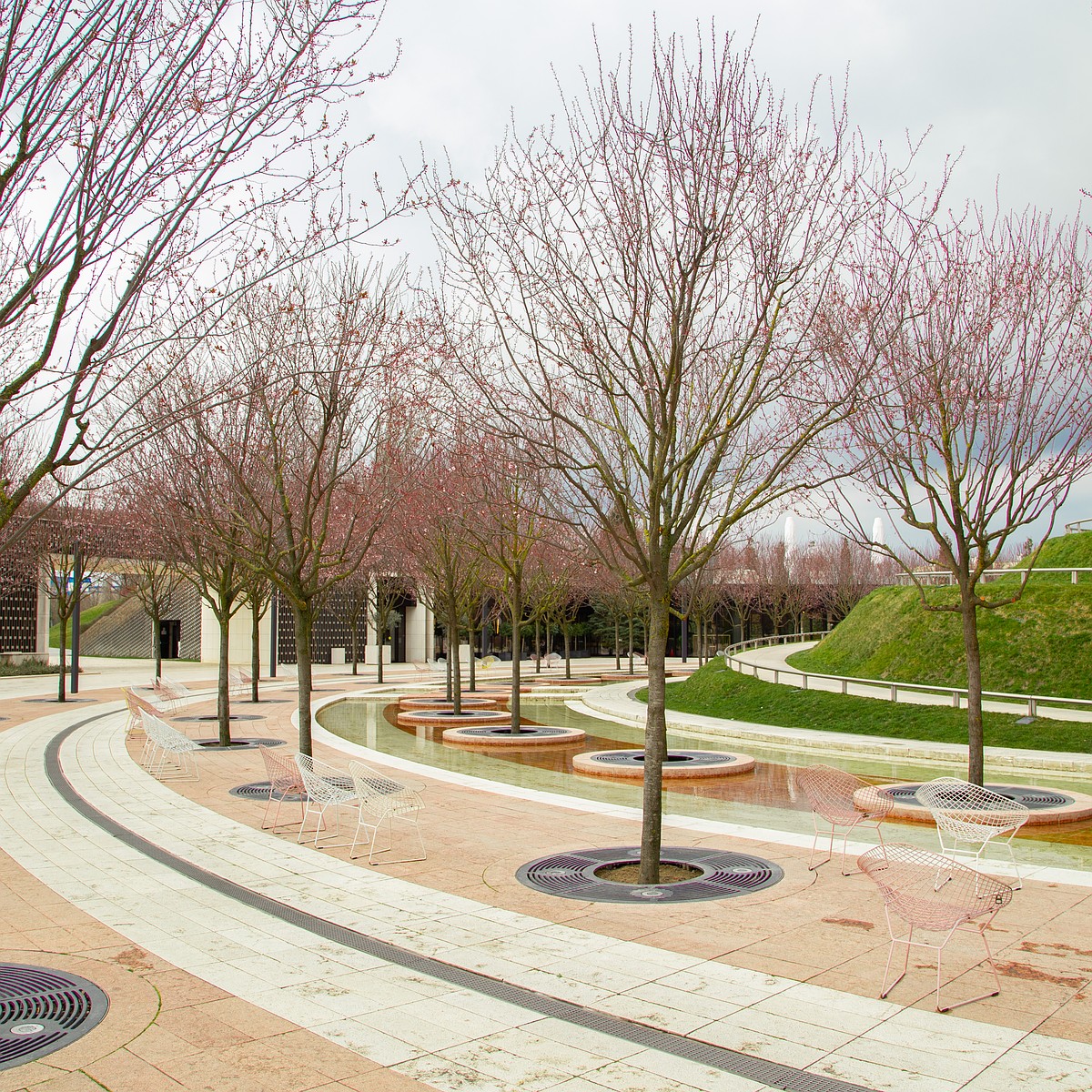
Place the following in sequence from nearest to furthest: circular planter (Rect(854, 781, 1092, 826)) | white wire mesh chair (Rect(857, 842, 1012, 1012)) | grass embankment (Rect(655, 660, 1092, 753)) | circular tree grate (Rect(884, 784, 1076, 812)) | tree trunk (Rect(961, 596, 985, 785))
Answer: white wire mesh chair (Rect(857, 842, 1012, 1012))
circular planter (Rect(854, 781, 1092, 826))
tree trunk (Rect(961, 596, 985, 785))
circular tree grate (Rect(884, 784, 1076, 812))
grass embankment (Rect(655, 660, 1092, 753))

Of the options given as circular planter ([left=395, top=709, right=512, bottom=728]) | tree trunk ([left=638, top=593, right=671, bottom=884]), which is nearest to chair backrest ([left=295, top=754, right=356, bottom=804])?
tree trunk ([left=638, top=593, right=671, bottom=884])

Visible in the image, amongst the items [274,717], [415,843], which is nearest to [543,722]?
[274,717]

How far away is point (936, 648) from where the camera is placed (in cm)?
2272

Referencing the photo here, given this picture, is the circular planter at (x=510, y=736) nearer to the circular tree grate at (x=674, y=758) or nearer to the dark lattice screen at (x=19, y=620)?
the circular tree grate at (x=674, y=758)

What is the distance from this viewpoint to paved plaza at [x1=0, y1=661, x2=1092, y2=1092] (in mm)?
4626

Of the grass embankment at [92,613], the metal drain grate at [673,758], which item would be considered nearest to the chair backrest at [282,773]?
the metal drain grate at [673,758]

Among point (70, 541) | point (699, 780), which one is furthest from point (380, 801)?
point (70, 541)

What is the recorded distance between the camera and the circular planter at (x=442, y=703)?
24750 millimetres

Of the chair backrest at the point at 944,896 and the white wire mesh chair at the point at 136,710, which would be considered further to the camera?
the white wire mesh chair at the point at 136,710

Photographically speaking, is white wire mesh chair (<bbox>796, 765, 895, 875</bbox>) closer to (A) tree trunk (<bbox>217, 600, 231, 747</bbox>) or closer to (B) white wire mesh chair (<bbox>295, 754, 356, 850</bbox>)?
(B) white wire mesh chair (<bbox>295, 754, 356, 850</bbox>)

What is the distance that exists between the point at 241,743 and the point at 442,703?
831 centimetres

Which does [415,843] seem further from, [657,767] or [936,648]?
[936,648]

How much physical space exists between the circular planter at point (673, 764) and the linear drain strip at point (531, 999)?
22.6ft

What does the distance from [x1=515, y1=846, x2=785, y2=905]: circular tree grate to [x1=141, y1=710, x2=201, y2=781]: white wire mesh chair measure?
6.54 meters
